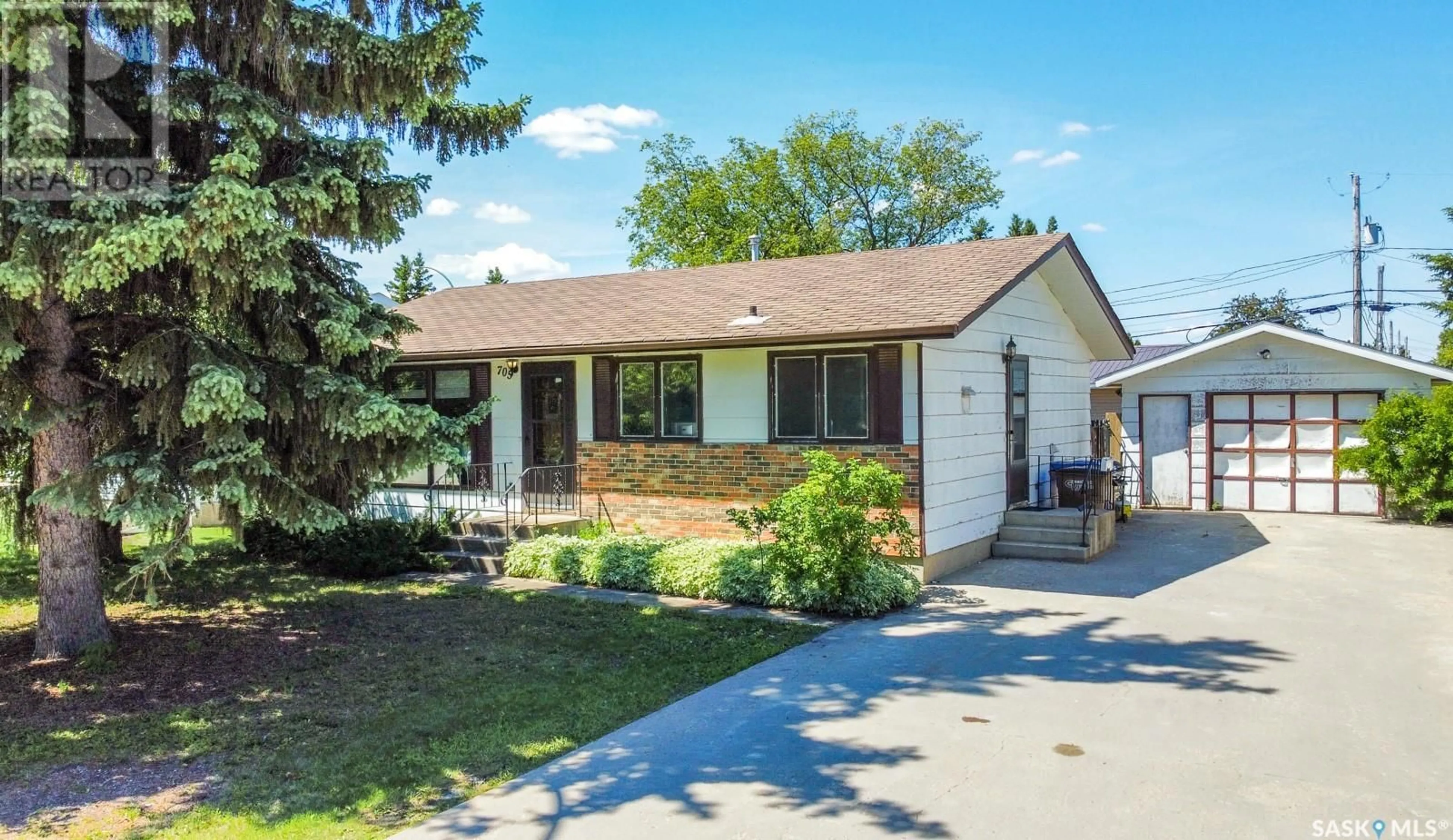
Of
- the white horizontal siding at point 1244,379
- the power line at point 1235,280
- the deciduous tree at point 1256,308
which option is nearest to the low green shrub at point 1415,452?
the white horizontal siding at point 1244,379

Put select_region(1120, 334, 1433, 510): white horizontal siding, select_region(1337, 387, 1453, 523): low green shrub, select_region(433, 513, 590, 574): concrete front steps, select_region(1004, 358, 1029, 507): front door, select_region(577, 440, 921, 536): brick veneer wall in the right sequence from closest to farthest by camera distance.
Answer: select_region(577, 440, 921, 536): brick veneer wall → select_region(433, 513, 590, 574): concrete front steps → select_region(1004, 358, 1029, 507): front door → select_region(1337, 387, 1453, 523): low green shrub → select_region(1120, 334, 1433, 510): white horizontal siding

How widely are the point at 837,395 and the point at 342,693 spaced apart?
249 inches

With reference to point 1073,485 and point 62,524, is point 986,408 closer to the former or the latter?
point 1073,485

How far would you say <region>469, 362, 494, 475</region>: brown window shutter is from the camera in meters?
13.7

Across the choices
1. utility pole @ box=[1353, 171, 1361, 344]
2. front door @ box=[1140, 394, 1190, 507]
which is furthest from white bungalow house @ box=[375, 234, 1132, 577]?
utility pole @ box=[1353, 171, 1361, 344]

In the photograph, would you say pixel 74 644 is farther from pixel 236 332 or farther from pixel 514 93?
pixel 514 93

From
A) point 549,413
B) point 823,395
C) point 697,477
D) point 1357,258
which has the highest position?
point 1357,258

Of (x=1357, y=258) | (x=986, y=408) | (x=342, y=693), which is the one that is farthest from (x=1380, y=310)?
(x=342, y=693)

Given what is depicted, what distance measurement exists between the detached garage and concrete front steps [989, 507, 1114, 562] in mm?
5654

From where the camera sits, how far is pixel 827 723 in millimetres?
5523

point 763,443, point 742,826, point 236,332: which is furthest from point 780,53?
point 742,826

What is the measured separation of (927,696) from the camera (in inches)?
238

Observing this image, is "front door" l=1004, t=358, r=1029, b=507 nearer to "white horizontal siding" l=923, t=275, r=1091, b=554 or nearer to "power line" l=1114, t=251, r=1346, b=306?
"white horizontal siding" l=923, t=275, r=1091, b=554

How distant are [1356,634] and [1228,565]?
3.33 m
